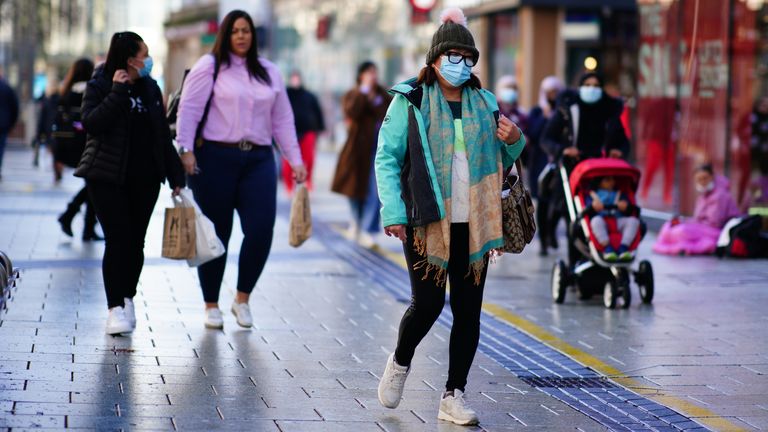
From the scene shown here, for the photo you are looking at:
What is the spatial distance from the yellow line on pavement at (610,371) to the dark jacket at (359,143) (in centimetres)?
451

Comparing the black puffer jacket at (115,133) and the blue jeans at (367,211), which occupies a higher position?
the black puffer jacket at (115,133)

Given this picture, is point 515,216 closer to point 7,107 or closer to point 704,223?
point 704,223

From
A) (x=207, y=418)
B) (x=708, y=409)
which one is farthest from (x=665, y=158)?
(x=207, y=418)

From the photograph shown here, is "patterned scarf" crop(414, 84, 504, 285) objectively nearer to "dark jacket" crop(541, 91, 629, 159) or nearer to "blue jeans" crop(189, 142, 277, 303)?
"blue jeans" crop(189, 142, 277, 303)

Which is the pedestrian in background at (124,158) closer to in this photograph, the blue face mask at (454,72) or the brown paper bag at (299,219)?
the brown paper bag at (299,219)

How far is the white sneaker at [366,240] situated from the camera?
1450cm

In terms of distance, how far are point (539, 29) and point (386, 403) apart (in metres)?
19.1

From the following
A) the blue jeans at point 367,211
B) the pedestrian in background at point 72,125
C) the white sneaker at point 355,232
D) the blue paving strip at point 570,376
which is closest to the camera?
the blue paving strip at point 570,376

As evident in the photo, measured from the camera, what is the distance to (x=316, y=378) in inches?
292

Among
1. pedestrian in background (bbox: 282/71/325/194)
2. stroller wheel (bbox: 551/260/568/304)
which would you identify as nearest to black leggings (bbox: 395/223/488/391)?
stroller wheel (bbox: 551/260/568/304)

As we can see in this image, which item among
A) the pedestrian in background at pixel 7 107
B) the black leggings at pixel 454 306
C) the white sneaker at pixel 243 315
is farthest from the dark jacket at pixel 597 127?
the pedestrian in background at pixel 7 107

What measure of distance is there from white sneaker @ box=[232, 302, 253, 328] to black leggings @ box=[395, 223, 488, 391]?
253 centimetres

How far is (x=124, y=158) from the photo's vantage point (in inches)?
334

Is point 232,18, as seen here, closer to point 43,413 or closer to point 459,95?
point 459,95
